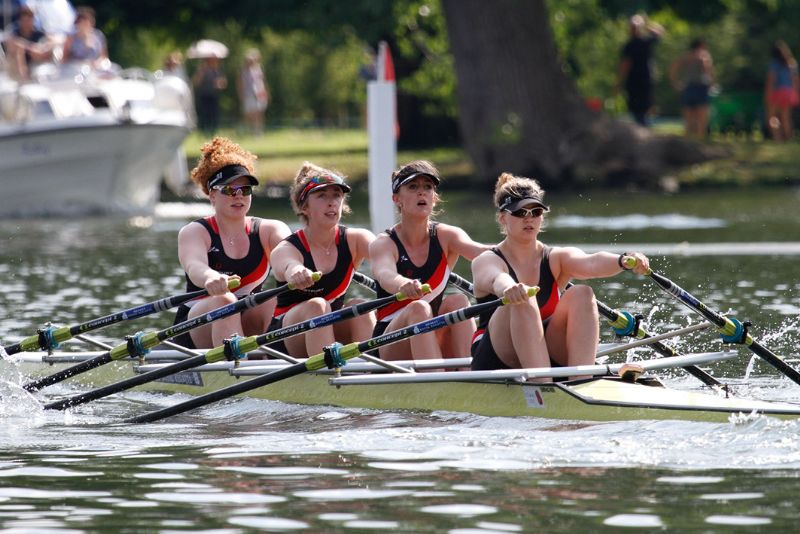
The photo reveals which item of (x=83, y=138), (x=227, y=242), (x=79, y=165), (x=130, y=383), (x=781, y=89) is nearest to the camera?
(x=130, y=383)

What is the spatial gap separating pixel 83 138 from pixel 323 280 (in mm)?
15600

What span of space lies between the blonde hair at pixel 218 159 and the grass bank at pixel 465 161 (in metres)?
17.9

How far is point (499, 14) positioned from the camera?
27.0 meters

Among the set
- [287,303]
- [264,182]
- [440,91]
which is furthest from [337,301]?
[440,91]

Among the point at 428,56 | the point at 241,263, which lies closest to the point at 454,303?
the point at 241,263

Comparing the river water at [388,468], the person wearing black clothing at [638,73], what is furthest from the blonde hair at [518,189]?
the person wearing black clothing at [638,73]

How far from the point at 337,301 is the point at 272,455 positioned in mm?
2270

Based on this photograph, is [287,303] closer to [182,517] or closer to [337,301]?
[337,301]

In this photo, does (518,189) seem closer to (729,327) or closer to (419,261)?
(419,261)

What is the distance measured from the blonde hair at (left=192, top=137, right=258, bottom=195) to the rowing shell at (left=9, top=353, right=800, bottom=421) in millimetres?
1216

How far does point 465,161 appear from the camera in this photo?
103 ft

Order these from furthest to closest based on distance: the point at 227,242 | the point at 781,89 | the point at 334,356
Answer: the point at 781,89 → the point at 227,242 → the point at 334,356

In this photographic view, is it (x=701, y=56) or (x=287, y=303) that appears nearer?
(x=287, y=303)

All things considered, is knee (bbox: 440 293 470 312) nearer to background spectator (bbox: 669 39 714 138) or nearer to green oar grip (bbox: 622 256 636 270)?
green oar grip (bbox: 622 256 636 270)
